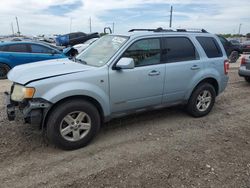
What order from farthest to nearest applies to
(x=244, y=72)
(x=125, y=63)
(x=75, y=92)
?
1. (x=244, y=72)
2. (x=125, y=63)
3. (x=75, y=92)

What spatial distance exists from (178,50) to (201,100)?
1221mm

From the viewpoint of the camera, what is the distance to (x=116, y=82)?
3988 millimetres

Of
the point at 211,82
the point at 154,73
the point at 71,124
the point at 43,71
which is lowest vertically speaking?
the point at 71,124

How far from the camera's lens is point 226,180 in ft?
10.2

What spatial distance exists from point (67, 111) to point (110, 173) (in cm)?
108

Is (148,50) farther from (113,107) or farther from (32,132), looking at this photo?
(32,132)

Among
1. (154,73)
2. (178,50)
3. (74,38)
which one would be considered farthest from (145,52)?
(74,38)

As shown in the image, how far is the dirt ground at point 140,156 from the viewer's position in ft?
10.1

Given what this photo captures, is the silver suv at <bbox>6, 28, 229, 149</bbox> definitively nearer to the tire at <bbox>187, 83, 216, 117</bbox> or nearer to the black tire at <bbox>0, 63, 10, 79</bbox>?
the tire at <bbox>187, 83, 216, 117</bbox>

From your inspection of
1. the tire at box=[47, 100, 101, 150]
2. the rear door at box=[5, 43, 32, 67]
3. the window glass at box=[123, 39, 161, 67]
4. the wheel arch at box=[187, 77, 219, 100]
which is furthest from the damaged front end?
the rear door at box=[5, 43, 32, 67]

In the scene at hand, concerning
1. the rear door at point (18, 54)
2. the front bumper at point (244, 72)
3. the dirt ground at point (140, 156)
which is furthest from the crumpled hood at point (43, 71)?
the front bumper at point (244, 72)

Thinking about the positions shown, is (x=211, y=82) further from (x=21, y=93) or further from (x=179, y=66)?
(x=21, y=93)

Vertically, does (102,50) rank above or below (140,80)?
above

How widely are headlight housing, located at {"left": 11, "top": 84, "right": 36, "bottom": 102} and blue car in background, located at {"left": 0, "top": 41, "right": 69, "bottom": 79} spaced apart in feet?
18.6
